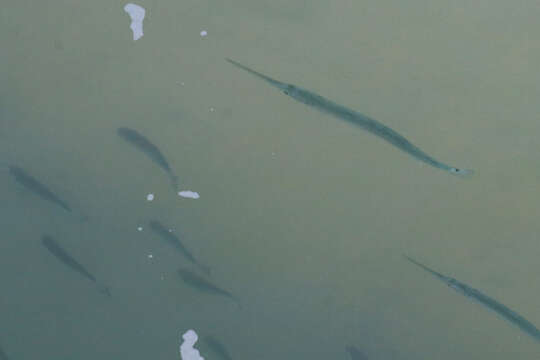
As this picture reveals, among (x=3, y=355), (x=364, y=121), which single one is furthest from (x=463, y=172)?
(x=3, y=355)

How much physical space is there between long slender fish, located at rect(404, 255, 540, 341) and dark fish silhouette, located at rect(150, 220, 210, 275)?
695 mm

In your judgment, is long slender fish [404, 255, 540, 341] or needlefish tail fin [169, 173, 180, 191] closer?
long slender fish [404, 255, 540, 341]

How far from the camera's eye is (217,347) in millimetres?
1820

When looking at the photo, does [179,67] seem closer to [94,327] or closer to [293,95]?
[293,95]

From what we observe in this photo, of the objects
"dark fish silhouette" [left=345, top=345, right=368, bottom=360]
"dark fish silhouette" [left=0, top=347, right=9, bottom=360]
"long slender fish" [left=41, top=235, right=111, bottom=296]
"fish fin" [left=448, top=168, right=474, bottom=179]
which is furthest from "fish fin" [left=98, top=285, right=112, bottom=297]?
"fish fin" [left=448, top=168, right=474, bottom=179]

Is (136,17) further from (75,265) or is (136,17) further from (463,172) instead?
(463,172)

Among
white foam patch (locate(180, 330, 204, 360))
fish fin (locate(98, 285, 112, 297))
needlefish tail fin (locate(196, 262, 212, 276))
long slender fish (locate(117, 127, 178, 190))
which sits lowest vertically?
white foam patch (locate(180, 330, 204, 360))

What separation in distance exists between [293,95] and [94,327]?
96 cm

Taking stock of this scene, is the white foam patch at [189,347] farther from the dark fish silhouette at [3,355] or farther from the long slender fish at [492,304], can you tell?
the long slender fish at [492,304]

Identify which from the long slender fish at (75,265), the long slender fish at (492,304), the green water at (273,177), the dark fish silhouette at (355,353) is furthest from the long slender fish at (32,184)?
the long slender fish at (492,304)

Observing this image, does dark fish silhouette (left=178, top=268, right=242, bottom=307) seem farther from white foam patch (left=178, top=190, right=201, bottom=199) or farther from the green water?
white foam patch (left=178, top=190, right=201, bottom=199)

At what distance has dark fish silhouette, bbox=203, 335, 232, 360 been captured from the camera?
1.81m

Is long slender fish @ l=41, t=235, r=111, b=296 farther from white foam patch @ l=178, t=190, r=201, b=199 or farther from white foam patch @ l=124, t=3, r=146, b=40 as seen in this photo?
white foam patch @ l=124, t=3, r=146, b=40

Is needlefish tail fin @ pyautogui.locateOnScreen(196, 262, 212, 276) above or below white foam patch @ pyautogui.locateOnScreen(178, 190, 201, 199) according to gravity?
below
